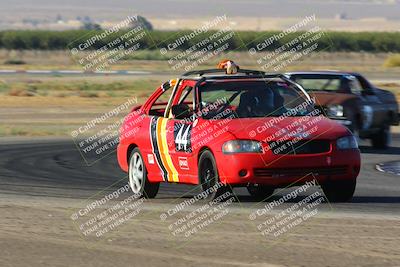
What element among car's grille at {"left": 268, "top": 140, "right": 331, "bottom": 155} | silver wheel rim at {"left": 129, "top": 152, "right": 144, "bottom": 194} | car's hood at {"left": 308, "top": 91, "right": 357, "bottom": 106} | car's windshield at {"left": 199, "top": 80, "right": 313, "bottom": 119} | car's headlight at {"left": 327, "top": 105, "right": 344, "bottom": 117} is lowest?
car's headlight at {"left": 327, "top": 105, "right": 344, "bottom": 117}

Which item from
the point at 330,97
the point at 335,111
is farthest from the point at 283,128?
the point at 330,97

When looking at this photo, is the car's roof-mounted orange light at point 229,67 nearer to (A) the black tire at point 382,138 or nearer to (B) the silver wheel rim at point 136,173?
(B) the silver wheel rim at point 136,173

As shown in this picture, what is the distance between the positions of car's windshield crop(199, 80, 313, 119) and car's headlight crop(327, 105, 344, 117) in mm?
7525

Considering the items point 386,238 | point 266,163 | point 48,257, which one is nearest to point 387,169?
point 266,163

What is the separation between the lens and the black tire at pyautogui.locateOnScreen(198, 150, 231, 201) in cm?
1255

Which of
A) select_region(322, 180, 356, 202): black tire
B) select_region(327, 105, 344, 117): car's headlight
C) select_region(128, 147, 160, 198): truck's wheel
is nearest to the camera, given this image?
select_region(322, 180, 356, 202): black tire

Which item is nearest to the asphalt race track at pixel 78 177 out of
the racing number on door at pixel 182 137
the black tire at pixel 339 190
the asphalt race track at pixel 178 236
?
the asphalt race track at pixel 178 236

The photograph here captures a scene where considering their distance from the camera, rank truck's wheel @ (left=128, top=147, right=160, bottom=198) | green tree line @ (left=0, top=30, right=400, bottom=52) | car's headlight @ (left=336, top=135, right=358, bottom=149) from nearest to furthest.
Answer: car's headlight @ (left=336, top=135, right=358, bottom=149), truck's wheel @ (left=128, top=147, right=160, bottom=198), green tree line @ (left=0, top=30, right=400, bottom=52)

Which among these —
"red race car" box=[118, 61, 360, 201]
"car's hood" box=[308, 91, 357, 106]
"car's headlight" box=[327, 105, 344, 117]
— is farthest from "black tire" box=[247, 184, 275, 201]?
"car's hood" box=[308, 91, 357, 106]

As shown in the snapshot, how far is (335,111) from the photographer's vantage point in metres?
21.4

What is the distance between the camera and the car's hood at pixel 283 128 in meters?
12.4

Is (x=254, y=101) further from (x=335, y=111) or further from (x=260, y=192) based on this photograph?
(x=335, y=111)

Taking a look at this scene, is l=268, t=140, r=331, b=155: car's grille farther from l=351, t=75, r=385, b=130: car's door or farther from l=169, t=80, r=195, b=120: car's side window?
l=351, t=75, r=385, b=130: car's door

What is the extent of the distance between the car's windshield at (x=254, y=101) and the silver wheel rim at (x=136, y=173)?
4.14ft
